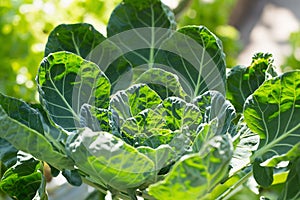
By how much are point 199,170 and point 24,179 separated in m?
0.20

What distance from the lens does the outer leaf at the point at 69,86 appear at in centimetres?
47

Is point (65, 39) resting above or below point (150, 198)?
above

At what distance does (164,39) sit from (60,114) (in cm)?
13

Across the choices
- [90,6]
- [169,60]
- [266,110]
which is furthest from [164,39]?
[90,6]

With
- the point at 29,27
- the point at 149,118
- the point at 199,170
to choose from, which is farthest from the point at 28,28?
the point at 199,170

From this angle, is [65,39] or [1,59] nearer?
[65,39]

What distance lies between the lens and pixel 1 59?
0.94 metres

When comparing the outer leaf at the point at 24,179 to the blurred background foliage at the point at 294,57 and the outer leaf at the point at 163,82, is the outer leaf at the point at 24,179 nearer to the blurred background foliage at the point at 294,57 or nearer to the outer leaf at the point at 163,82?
the outer leaf at the point at 163,82

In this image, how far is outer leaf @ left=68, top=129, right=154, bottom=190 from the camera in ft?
1.29

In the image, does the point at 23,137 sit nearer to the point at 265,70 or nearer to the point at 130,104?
the point at 130,104

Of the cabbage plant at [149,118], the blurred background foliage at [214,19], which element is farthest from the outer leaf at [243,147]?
the blurred background foliage at [214,19]

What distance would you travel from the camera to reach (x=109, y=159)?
398 mm

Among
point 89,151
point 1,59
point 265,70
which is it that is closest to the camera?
point 89,151

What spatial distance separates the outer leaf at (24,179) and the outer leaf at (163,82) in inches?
4.5
